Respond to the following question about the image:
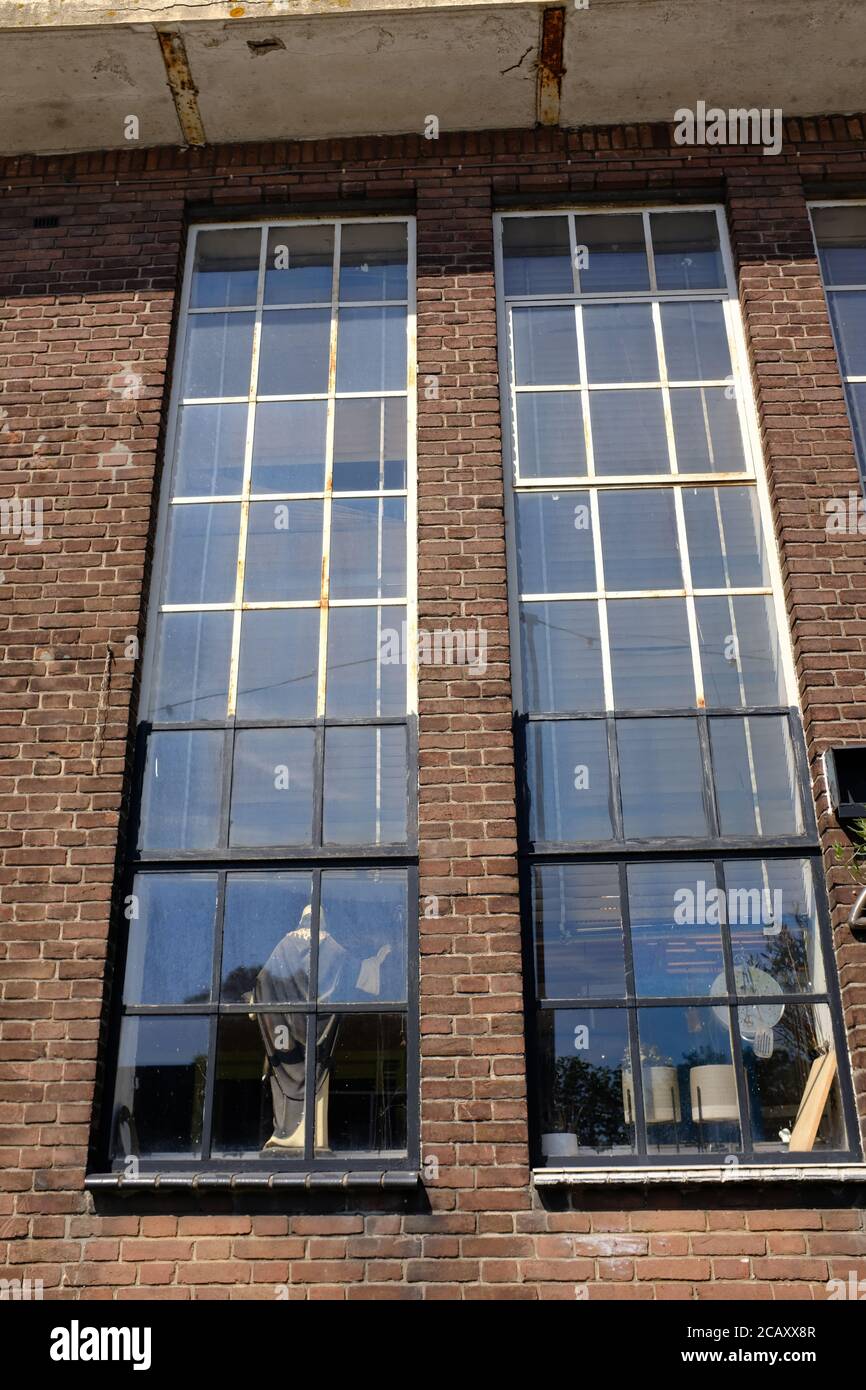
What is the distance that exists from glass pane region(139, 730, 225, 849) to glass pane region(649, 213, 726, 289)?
12.6 feet

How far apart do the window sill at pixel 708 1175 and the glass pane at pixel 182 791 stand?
219 cm

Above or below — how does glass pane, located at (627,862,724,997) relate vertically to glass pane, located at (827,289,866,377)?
below

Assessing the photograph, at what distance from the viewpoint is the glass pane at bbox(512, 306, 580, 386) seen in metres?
6.52

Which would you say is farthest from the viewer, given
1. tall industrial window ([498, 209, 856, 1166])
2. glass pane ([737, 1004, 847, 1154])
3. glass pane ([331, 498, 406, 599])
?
glass pane ([331, 498, 406, 599])

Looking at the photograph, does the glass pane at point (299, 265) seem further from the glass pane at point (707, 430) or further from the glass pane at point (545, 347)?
the glass pane at point (707, 430)

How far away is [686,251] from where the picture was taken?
687cm

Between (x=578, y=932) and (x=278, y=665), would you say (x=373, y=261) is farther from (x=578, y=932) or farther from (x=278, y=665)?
(x=578, y=932)

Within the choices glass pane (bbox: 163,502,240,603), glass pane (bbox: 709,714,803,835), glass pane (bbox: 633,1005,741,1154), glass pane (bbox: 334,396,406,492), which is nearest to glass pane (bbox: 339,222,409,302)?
glass pane (bbox: 334,396,406,492)

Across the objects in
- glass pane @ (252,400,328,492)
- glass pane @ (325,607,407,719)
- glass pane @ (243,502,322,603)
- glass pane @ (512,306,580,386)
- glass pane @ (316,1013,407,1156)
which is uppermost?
glass pane @ (512,306,580,386)

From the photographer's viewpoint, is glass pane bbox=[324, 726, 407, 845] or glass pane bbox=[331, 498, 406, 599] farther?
glass pane bbox=[331, 498, 406, 599]

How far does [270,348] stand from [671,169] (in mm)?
2664

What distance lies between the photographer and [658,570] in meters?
6.00

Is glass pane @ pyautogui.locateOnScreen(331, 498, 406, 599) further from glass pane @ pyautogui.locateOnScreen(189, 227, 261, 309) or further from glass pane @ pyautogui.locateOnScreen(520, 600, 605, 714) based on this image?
glass pane @ pyautogui.locateOnScreen(189, 227, 261, 309)

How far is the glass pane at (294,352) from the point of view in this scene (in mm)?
6543
